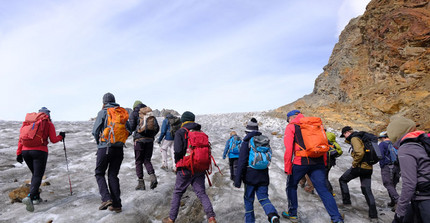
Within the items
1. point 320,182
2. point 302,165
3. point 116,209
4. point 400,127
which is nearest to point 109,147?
point 116,209

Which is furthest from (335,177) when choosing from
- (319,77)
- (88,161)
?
(319,77)

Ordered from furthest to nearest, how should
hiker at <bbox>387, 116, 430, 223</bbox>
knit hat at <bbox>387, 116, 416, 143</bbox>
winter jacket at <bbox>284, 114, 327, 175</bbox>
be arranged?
winter jacket at <bbox>284, 114, 327, 175</bbox>
knit hat at <bbox>387, 116, 416, 143</bbox>
hiker at <bbox>387, 116, 430, 223</bbox>

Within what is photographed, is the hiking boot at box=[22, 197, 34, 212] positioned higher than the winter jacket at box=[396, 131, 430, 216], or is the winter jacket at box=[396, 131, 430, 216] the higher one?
the winter jacket at box=[396, 131, 430, 216]

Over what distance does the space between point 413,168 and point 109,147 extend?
539 centimetres

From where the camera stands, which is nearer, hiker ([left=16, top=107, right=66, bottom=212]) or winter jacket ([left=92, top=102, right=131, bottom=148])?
winter jacket ([left=92, top=102, right=131, bottom=148])

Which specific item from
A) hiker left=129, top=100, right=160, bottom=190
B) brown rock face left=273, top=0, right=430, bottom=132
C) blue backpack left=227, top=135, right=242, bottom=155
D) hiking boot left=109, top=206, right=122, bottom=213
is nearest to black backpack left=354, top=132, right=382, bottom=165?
blue backpack left=227, top=135, right=242, bottom=155

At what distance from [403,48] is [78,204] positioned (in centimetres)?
2523

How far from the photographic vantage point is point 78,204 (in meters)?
6.35

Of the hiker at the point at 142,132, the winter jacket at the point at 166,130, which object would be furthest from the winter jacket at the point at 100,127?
the winter jacket at the point at 166,130

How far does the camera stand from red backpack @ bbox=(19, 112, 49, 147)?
5988 mm

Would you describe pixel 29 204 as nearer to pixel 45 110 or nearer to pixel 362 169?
pixel 45 110

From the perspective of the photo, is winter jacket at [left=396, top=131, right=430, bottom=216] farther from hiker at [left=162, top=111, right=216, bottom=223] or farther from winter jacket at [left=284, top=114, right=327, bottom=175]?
hiker at [left=162, top=111, right=216, bottom=223]

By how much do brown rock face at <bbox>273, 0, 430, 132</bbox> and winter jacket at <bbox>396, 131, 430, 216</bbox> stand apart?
45.5 feet

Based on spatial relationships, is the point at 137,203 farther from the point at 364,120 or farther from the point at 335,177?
the point at 364,120
